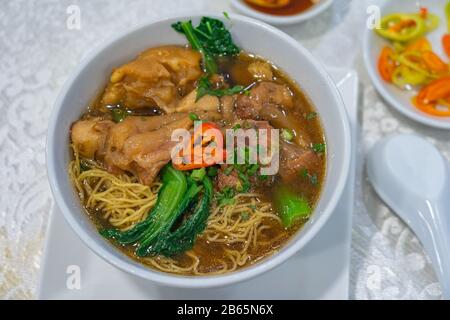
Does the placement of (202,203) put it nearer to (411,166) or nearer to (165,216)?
(165,216)

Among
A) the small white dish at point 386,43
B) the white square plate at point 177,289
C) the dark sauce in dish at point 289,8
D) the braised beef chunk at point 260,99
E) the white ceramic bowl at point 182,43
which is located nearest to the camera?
the white ceramic bowl at point 182,43

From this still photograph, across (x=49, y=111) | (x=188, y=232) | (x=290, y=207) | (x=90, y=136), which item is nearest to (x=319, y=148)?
(x=290, y=207)

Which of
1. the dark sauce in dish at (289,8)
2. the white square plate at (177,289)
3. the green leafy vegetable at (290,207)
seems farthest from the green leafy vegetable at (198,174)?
the dark sauce in dish at (289,8)

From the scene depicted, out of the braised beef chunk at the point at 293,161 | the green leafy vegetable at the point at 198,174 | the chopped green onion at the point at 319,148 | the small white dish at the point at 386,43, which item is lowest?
the small white dish at the point at 386,43

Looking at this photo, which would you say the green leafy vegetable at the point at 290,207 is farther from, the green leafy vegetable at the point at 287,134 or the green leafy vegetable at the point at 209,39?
the green leafy vegetable at the point at 209,39
